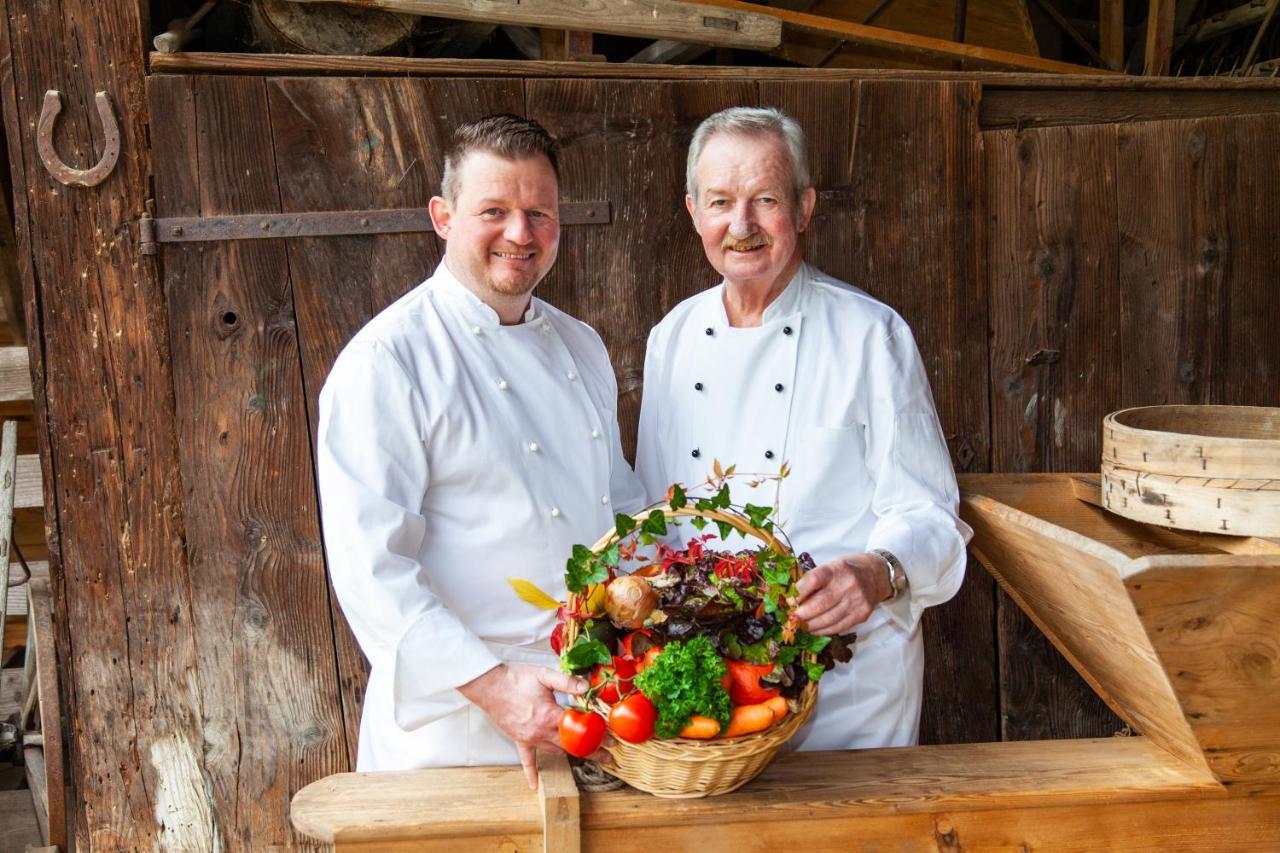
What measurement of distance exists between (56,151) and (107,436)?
74 cm

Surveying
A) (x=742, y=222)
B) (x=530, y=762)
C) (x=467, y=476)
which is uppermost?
(x=742, y=222)

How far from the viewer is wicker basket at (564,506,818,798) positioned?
183 cm

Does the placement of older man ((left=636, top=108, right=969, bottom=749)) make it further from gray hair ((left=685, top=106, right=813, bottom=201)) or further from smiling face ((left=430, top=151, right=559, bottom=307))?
smiling face ((left=430, top=151, right=559, bottom=307))

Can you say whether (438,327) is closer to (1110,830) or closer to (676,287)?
(676,287)

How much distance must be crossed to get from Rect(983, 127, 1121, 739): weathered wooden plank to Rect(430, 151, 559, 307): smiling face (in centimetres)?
157

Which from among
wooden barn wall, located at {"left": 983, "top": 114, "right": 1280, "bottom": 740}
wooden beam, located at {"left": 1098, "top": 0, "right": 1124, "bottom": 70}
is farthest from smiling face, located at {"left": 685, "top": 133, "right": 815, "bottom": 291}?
wooden beam, located at {"left": 1098, "top": 0, "right": 1124, "bottom": 70}

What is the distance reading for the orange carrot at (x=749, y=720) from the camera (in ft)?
5.95

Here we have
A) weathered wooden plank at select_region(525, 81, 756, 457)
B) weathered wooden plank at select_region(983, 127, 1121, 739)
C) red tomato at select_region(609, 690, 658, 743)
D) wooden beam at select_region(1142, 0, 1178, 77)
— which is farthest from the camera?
wooden beam at select_region(1142, 0, 1178, 77)

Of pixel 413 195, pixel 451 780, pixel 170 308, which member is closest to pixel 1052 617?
pixel 451 780

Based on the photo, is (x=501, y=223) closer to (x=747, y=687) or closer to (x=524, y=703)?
(x=524, y=703)

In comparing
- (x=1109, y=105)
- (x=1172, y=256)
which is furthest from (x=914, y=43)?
(x=1172, y=256)

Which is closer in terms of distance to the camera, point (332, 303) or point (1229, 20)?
point (332, 303)

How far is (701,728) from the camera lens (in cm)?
179

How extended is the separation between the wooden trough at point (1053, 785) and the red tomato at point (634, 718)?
0.23m
